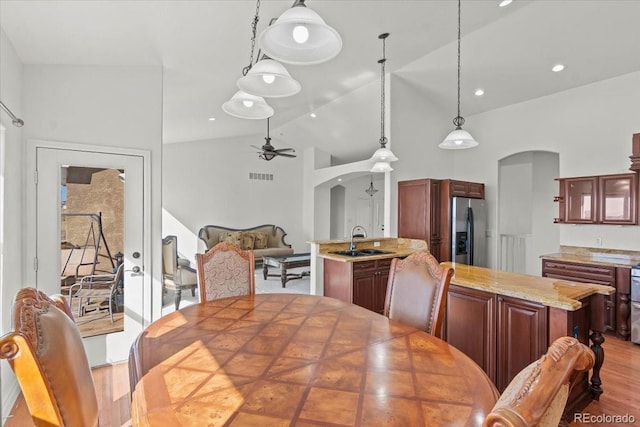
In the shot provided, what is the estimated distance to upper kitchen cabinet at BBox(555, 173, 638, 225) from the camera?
3.93 meters

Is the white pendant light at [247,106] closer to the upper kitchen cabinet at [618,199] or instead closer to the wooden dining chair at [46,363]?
the wooden dining chair at [46,363]

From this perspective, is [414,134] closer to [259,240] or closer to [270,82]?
[270,82]

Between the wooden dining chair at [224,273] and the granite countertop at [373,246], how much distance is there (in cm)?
161

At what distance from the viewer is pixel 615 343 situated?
11.9 ft

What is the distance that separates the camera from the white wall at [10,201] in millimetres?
2254

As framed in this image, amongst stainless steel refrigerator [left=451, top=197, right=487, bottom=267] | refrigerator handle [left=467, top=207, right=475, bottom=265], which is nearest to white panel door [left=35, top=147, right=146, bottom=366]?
stainless steel refrigerator [left=451, top=197, right=487, bottom=267]

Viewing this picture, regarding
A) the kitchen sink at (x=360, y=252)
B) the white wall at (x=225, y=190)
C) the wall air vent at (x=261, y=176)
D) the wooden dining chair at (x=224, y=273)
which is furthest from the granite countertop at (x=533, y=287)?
the wall air vent at (x=261, y=176)

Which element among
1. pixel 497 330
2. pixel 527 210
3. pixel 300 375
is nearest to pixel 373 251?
pixel 497 330

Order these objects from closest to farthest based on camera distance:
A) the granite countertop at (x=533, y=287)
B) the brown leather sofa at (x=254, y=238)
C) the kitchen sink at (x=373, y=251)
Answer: the granite countertop at (x=533, y=287) → the kitchen sink at (x=373, y=251) → the brown leather sofa at (x=254, y=238)

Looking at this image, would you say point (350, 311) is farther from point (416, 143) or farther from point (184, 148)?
point (184, 148)

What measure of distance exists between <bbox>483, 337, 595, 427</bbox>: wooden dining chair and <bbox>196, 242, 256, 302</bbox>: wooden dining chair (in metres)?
2.14

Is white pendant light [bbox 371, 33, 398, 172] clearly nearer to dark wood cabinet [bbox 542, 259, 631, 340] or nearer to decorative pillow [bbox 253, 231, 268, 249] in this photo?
dark wood cabinet [bbox 542, 259, 631, 340]

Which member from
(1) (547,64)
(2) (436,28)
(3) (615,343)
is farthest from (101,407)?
(1) (547,64)

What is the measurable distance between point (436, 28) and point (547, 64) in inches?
65.6
